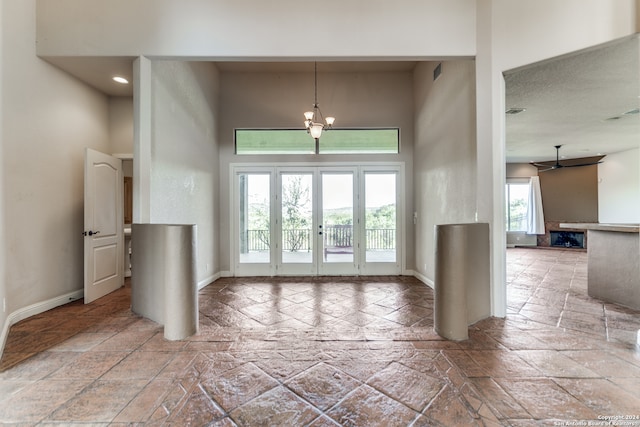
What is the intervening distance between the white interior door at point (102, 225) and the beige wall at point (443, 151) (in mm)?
4647

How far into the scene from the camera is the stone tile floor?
1.65m

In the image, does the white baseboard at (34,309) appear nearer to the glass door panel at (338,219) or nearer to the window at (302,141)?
the window at (302,141)

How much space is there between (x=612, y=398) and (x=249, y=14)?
14.9 feet

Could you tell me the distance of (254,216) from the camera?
5355mm

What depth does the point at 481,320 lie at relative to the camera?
298 cm

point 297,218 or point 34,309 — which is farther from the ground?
point 297,218

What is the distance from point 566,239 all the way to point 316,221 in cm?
921

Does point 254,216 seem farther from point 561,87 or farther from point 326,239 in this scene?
point 561,87

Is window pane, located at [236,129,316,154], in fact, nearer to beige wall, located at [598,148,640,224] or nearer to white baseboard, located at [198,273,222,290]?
white baseboard, located at [198,273,222,290]

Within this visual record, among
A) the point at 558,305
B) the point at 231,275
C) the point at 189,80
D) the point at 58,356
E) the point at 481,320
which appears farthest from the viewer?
the point at 231,275

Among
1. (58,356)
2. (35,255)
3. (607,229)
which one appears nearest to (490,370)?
(607,229)

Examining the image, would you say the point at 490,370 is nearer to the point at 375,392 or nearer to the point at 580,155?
the point at 375,392

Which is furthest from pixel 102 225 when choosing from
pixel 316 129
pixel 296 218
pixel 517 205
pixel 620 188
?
pixel 620 188

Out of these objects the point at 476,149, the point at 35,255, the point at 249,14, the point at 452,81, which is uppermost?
the point at 249,14
